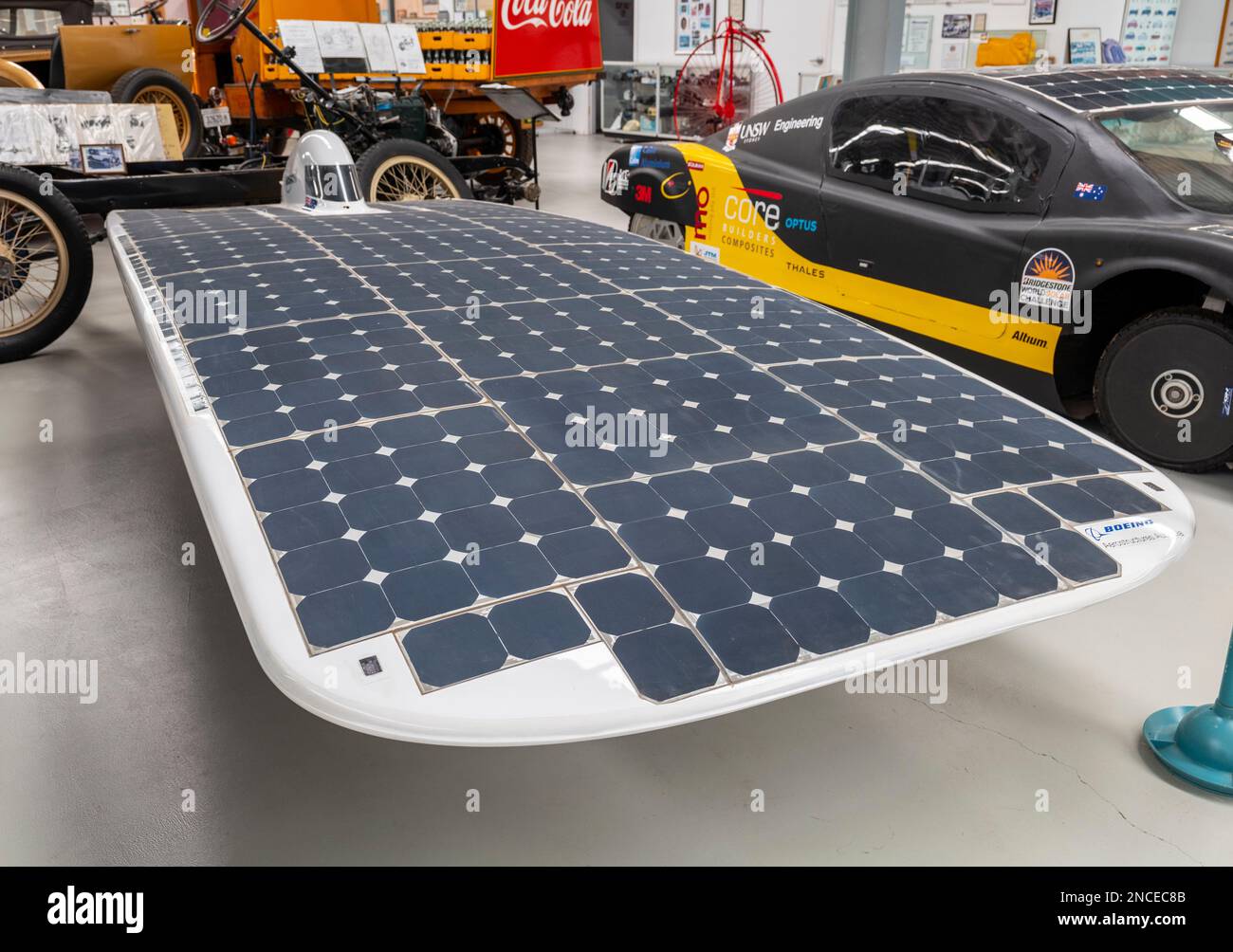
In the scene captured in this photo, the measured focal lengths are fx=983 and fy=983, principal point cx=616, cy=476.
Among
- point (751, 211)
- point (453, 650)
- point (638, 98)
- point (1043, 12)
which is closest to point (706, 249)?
point (751, 211)

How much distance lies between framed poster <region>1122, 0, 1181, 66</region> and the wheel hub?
20.0 ft

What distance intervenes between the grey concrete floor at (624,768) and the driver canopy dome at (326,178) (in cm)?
201

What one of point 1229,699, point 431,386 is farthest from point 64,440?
point 1229,699

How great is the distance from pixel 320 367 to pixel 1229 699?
2.04 metres

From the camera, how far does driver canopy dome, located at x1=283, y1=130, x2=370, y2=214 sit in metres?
4.16

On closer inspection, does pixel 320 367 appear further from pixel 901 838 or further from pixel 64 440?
pixel 64 440

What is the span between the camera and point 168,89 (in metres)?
7.73

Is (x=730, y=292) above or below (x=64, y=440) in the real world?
above

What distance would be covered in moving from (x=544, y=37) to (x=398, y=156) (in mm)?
3392

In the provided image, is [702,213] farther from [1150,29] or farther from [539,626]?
[1150,29]

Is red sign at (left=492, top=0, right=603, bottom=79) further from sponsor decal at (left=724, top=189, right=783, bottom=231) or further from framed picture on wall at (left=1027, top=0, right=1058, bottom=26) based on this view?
sponsor decal at (left=724, top=189, right=783, bottom=231)

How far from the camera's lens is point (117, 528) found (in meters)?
3.07

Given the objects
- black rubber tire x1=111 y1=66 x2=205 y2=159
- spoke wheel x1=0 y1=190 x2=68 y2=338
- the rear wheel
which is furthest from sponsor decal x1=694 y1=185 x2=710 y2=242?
black rubber tire x1=111 y1=66 x2=205 y2=159

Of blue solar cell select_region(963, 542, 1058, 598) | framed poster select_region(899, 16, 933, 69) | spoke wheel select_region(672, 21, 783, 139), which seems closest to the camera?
blue solar cell select_region(963, 542, 1058, 598)
